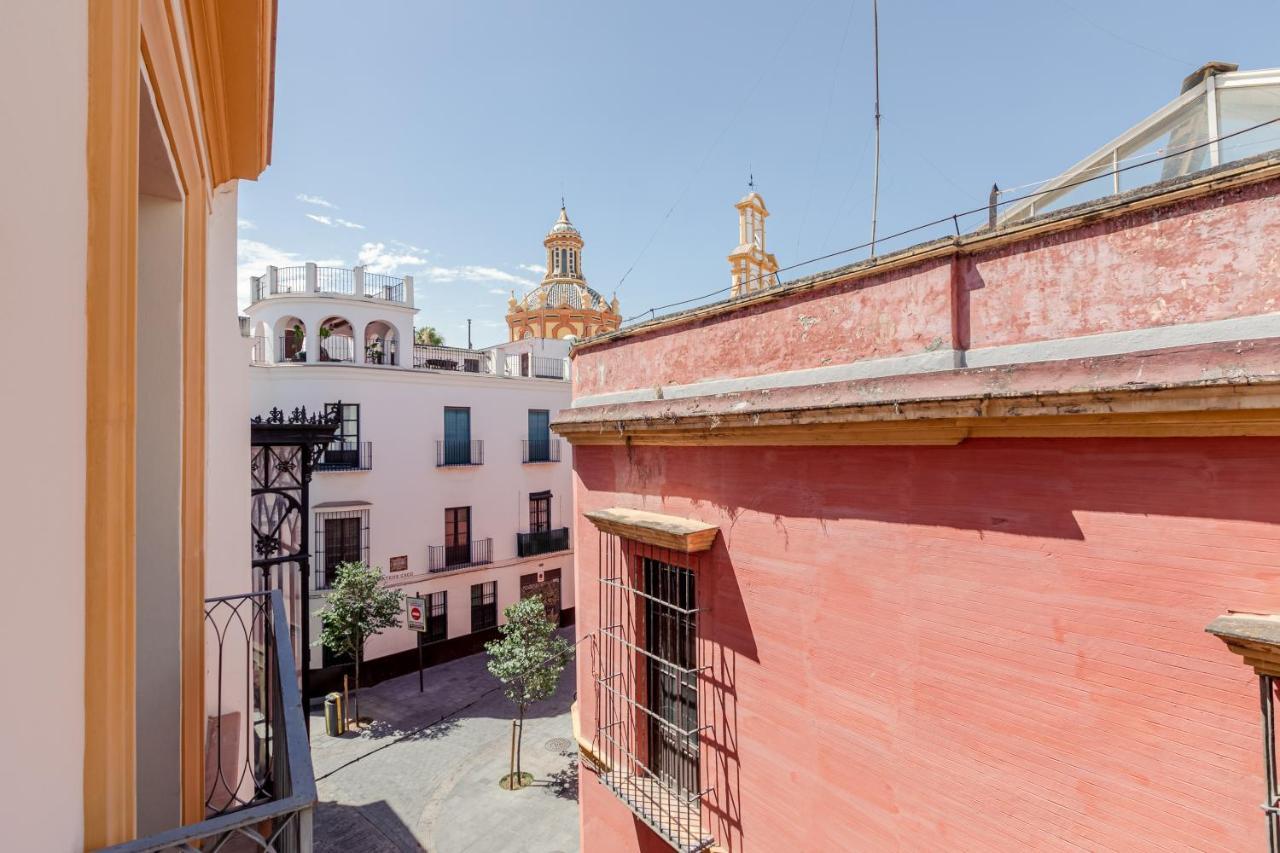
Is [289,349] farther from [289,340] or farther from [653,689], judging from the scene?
[653,689]

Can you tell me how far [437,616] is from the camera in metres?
16.8

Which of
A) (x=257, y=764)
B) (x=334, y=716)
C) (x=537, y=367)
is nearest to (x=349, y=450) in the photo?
(x=334, y=716)

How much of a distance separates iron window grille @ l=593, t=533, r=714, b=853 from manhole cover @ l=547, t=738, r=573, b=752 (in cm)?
706

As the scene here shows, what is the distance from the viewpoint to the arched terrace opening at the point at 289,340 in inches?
656

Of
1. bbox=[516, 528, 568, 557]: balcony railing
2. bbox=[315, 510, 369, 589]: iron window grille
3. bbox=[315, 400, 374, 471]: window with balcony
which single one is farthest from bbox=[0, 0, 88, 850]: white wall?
bbox=[516, 528, 568, 557]: balcony railing

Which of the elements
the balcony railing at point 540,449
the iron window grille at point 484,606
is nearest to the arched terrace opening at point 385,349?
the balcony railing at point 540,449

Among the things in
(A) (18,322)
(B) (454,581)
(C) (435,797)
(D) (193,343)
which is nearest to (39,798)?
(A) (18,322)

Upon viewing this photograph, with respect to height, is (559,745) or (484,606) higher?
(484,606)

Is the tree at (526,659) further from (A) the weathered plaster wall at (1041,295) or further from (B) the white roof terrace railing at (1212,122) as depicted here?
(B) the white roof terrace railing at (1212,122)

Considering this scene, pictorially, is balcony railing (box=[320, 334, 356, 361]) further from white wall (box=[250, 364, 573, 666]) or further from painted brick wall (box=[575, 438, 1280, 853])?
painted brick wall (box=[575, 438, 1280, 853])

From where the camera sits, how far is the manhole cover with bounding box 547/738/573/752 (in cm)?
1238

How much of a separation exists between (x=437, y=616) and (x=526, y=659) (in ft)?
20.3

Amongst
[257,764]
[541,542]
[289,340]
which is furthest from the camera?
[541,542]

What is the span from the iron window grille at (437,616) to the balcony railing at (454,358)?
652 centimetres
